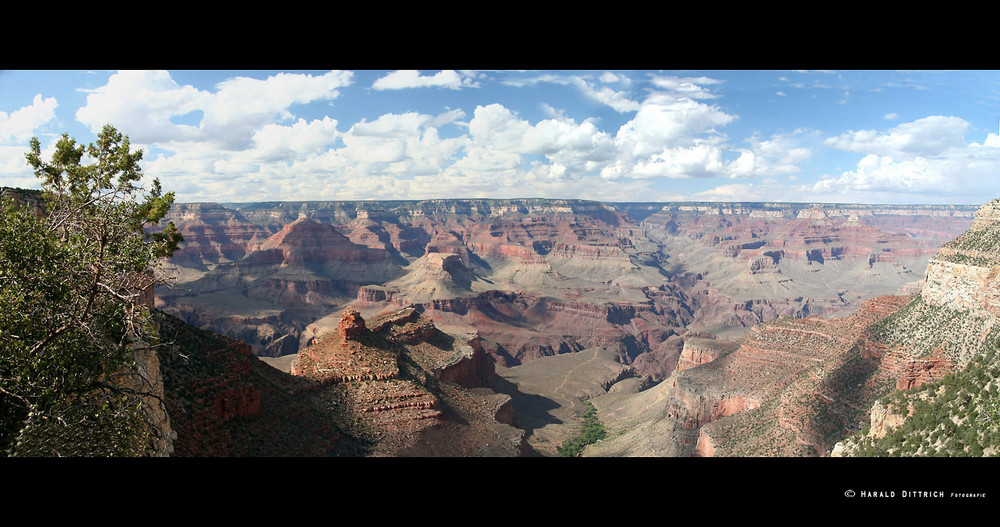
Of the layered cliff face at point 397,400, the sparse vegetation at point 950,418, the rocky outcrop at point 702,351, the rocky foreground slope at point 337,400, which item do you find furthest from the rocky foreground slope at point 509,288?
the sparse vegetation at point 950,418

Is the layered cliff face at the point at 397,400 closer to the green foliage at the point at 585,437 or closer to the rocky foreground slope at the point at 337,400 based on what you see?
the rocky foreground slope at the point at 337,400

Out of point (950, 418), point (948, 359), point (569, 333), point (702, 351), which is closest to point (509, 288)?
point (569, 333)

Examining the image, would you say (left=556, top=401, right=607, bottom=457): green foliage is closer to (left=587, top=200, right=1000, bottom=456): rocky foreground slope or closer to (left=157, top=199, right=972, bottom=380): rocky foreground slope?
(left=587, top=200, right=1000, bottom=456): rocky foreground slope

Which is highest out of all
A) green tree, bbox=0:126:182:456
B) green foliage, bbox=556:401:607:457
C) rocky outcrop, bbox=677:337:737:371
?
green tree, bbox=0:126:182:456

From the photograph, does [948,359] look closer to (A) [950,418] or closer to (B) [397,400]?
(A) [950,418]

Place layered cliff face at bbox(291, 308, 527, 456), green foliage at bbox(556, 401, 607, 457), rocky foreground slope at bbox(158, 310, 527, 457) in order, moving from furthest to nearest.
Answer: green foliage at bbox(556, 401, 607, 457), layered cliff face at bbox(291, 308, 527, 456), rocky foreground slope at bbox(158, 310, 527, 457)

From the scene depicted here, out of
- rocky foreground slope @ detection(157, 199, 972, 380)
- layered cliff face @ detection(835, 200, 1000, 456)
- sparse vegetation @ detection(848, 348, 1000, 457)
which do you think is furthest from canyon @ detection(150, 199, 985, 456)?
sparse vegetation @ detection(848, 348, 1000, 457)

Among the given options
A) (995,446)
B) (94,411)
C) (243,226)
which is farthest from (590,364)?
(243,226)
